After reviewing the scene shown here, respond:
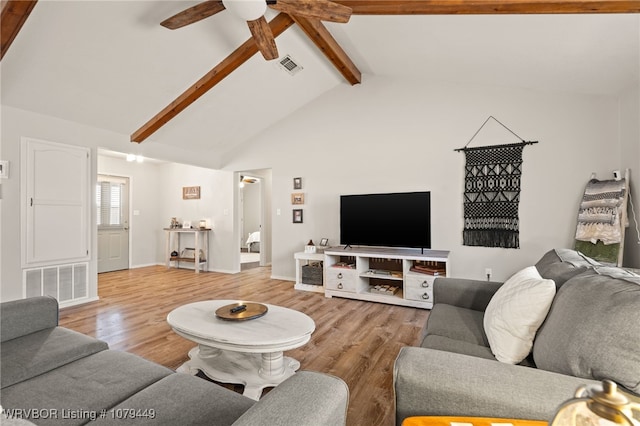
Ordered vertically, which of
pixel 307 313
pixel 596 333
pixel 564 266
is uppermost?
pixel 564 266

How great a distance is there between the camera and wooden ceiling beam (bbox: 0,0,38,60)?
2.26 metres

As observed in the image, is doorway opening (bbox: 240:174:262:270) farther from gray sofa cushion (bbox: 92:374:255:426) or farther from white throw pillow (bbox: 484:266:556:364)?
white throw pillow (bbox: 484:266:556:364)

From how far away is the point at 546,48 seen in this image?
2678 millimetres

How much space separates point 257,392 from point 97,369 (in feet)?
2.86

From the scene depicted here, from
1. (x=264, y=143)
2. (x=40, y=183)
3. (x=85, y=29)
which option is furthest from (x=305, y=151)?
(x=40, y=183)

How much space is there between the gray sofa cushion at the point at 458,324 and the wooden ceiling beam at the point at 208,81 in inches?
125

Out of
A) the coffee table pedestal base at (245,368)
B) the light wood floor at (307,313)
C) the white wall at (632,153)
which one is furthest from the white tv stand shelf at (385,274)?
the coffee table pedestal base at (245,368)

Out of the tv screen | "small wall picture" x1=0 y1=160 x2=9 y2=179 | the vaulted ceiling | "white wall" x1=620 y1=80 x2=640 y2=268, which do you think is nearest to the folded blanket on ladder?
"white wall" x1=620 y1=80 x2=640 y2=268

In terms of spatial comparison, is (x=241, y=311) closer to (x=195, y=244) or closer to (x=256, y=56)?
(x=256, y=56)

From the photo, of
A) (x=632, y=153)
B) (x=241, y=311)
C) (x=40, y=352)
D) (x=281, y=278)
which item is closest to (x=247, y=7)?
(x=241, y=311)

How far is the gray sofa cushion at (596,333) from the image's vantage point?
0.93m

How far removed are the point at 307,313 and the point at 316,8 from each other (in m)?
2.98

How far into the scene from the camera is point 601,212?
305 cm

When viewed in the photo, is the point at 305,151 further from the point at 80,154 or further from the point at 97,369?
the point at 97,369
